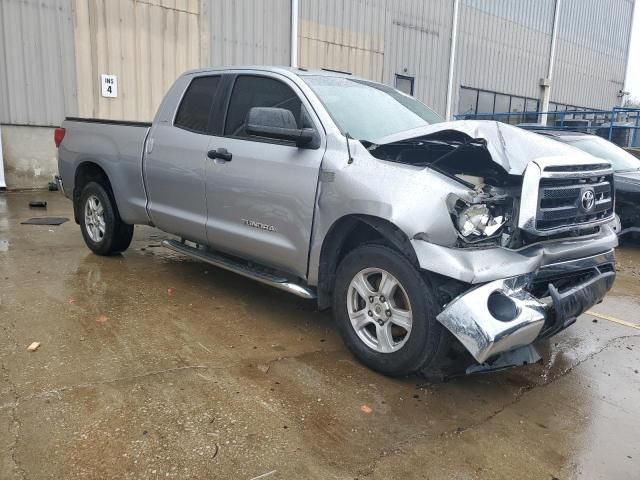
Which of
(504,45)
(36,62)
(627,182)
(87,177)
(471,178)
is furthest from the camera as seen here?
(504,45)

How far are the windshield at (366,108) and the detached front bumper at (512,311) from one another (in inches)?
52.4

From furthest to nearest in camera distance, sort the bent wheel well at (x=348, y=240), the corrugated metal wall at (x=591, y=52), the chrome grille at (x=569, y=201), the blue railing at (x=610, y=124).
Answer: the corrugated metal wall at (x=591, y=52), the blue railing at (x=610, y=124), the bent wheel well at (x=348, y=240), the chrome grille at (x=569, y=201)

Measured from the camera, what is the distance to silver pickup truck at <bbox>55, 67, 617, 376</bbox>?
Answer: 10.1 feet

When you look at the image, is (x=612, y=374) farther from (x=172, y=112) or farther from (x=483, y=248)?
(x=172, y=112)

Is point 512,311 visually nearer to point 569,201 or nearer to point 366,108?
point 569,201

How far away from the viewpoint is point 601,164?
3.63 metres

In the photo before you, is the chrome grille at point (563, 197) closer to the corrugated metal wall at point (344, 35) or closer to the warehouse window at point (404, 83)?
the corrugated metal wall at point (344, 35)

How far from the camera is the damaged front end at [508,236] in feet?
9.65

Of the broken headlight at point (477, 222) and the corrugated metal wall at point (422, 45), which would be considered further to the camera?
the corrugated metal wall at point (422, 45)

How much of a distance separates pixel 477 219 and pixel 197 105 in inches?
114

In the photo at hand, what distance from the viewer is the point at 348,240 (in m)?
3.73

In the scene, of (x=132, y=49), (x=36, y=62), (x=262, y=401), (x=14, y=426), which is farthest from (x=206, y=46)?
(x=14, y=426)

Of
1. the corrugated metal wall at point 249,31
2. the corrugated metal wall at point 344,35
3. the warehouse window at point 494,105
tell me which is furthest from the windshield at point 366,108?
the warehouse window at point 494,105

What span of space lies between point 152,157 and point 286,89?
167 centimetres
